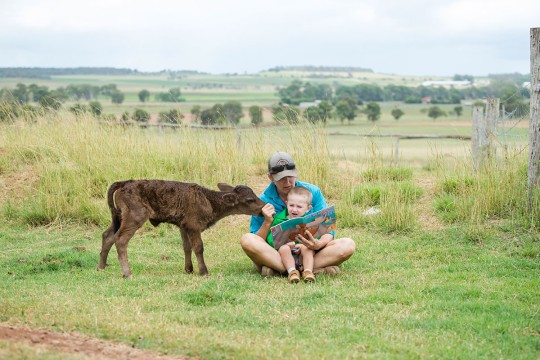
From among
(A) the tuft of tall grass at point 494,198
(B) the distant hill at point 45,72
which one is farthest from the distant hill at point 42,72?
(A) the tuft of tall grass at point 494,198

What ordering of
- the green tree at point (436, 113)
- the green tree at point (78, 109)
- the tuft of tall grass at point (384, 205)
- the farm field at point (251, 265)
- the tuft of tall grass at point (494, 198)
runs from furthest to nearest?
the green tree at point (436, 113), the green tree at point (78, 109), the tuft of tall grass at point (384, 205), the tuft of tall grass at point (494, 198), the farm field at point (251, 265)

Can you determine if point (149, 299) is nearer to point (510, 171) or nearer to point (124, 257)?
point (124, 257)

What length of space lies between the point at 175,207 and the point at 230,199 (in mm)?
657

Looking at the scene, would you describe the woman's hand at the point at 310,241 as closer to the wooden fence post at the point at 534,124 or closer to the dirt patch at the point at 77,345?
the dirt patch at the point at 77,345

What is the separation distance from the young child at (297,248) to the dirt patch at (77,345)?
2752mm

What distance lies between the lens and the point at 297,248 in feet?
27.3

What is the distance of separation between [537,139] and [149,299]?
6.16 metres

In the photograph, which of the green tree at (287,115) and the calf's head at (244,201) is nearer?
the calf's head at (244,201)

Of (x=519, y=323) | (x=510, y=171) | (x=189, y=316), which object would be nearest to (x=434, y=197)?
(x=510, y=171)

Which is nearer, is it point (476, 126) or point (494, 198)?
point (494, 198)

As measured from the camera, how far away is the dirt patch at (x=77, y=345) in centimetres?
540

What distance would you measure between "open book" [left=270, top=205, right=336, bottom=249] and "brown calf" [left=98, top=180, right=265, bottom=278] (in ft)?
1.79

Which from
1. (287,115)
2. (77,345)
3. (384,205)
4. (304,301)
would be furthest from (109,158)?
(77,345)

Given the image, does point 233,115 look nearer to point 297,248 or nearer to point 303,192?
point 297,248
